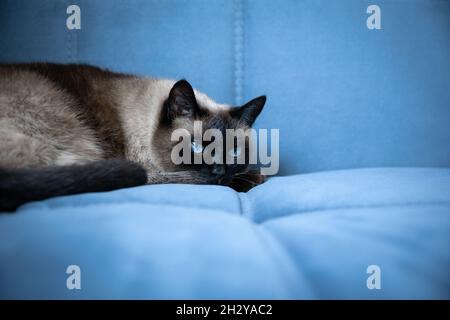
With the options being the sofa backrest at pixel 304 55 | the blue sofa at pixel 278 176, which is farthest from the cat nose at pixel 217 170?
the sofa backrest at pixel 304 55

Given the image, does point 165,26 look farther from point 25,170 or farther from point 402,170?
point 402,170

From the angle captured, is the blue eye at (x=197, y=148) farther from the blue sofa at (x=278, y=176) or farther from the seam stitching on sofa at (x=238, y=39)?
the seam stitching on sofa at (x=238, y=39)

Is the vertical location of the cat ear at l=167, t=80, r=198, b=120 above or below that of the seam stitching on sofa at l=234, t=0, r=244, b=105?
below

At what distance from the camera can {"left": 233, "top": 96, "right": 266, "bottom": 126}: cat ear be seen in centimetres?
154

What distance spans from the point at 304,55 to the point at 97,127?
102 centimetres

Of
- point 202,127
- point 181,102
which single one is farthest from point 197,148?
point 181,102

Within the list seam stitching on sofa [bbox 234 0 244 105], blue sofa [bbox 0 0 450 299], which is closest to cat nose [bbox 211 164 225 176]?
blue sofa [bbox 0 0 450 299]

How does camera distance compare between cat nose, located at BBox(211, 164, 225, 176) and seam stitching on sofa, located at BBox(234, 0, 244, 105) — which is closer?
cat nose, located at BBox(211, 164, 225, 176)

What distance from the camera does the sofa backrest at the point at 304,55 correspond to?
176 centimetres

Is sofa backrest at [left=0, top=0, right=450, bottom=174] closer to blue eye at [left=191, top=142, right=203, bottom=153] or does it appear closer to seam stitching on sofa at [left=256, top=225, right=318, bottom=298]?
blue eye at [left=191, top=142, right=203, bottom=153]

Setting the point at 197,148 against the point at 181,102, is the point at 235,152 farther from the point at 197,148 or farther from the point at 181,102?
the point at 181,102

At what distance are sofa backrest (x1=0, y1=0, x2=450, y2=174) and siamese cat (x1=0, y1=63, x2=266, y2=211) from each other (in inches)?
10.1

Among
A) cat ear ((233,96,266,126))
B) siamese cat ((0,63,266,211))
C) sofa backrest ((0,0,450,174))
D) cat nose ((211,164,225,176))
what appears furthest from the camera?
sofa backrest ((0,0,450,174))

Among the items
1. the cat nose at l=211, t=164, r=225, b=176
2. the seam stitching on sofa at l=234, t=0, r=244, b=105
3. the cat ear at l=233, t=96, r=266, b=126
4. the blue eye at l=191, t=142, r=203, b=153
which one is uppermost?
the seam stitching on sofa at l=234, t=0, r=244, b=105
